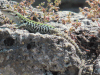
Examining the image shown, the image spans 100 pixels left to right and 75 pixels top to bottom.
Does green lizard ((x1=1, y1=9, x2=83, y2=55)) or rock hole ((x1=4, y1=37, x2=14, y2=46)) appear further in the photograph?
green lizard ((x1=1, y1=9, x2=83, y2=55))

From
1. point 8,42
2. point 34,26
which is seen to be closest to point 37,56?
point 8,42

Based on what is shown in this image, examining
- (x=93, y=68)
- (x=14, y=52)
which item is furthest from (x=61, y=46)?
(x=14, y=52)

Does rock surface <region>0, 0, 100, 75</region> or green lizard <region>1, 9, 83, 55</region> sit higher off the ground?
green lizard <region>1, 9, 83, 55</region>

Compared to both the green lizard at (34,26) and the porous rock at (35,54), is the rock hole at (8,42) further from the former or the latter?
the green lizard at (34,26)

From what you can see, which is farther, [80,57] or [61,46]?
[80,57]

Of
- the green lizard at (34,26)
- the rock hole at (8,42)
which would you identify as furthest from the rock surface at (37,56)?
the green lizard at (34,26)

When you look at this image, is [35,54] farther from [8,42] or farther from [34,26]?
[34,26]

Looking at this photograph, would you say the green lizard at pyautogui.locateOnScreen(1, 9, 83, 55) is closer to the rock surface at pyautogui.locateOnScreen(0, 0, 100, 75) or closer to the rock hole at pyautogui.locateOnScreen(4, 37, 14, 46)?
the rock surface at pyautogui.locateOnScreen(0, 0, 100, 75)

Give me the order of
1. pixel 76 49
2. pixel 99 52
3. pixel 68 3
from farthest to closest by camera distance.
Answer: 1. pixel 68 3
2. pixel 99 52
3. pixel 76 49

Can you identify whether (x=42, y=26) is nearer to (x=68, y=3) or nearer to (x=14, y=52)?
(x=14, y=52)

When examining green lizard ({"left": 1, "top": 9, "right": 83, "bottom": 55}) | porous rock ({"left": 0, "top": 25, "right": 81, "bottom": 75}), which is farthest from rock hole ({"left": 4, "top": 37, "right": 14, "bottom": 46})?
green lizard ({"left": 1, "top": 9, "right": 83, "bottom": 55})

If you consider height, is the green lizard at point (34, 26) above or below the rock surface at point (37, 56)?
above
